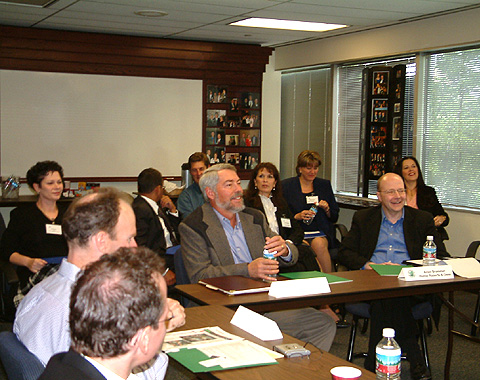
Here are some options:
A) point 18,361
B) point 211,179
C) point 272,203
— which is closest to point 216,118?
point 272,203

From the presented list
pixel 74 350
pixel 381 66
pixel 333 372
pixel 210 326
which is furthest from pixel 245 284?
pixel 381 66

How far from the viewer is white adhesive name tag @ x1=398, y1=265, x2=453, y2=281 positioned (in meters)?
3.66

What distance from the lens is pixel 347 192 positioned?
8695 mm

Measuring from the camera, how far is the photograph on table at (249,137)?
922 centimetres

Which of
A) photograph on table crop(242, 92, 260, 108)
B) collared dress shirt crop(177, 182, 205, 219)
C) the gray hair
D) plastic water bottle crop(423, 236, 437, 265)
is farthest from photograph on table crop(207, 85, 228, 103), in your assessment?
plastic water bottle crop(423, 236, 437, 265)

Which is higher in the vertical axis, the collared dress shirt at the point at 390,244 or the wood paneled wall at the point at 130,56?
the wood paneled wall at the point at 130,56

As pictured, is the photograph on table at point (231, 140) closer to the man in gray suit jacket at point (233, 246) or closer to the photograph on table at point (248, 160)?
the photograph on table at point (248, 160)

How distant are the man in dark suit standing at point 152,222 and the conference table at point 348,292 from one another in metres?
1.78

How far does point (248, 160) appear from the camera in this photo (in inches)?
365

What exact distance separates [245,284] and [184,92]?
5716mm

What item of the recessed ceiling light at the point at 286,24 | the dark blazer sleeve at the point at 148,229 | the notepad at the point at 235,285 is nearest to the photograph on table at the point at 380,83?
the recessed ceiling light at the point at 286,24

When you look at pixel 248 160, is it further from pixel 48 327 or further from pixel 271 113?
pixel 48 327

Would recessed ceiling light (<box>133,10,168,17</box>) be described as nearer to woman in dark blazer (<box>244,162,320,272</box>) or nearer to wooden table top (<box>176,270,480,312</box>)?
woman in dark blazer (<box>244,162,320,272</box>)

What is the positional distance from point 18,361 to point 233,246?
2.23 m
